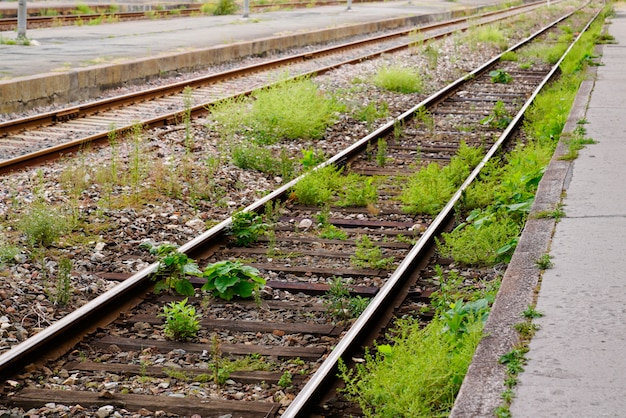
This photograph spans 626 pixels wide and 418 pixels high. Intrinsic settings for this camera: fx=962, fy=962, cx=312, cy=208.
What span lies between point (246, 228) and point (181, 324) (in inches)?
88.1

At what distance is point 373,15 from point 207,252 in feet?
105

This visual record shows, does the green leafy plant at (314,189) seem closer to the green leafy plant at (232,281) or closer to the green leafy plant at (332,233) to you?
the green leafy plant at (332,233)

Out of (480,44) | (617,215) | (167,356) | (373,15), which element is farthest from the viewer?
(373,15)

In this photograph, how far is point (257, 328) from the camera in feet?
19.7

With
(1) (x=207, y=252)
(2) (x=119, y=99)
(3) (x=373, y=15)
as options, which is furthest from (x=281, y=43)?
(1) (x=207, y=252)

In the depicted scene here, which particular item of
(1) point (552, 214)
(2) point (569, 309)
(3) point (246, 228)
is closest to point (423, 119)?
(3) point (246, 228)

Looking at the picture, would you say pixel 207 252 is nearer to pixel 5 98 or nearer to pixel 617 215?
pixel 617 215

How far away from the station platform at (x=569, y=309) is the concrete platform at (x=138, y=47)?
346 inches

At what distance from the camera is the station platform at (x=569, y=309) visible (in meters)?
4.16

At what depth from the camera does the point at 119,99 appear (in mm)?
14570

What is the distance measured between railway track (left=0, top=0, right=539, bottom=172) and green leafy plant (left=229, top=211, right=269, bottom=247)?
2.94 metres

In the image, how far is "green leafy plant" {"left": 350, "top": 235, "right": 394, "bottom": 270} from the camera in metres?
7.18

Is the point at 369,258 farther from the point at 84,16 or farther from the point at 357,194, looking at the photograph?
the point at 84,16

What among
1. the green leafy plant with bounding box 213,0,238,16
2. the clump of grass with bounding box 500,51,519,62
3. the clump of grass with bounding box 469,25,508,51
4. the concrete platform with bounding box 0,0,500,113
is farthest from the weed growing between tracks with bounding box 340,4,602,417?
the green leafy plant with bounding box 213,0,238,16
